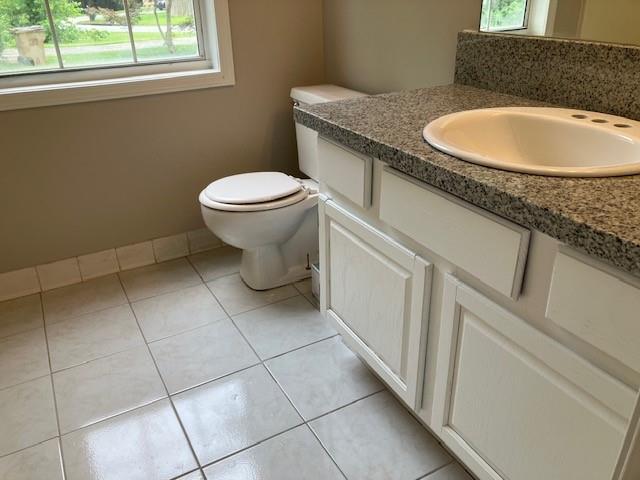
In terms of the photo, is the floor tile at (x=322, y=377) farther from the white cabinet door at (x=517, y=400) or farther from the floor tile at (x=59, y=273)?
the floor tile at (x=59, y=273)

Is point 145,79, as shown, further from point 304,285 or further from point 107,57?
point 304,285

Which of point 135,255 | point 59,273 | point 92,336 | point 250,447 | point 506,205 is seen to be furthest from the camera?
point 135,255

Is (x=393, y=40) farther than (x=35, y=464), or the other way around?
(x=393, y=40)

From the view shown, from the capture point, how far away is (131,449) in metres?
1.53

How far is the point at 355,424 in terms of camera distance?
5.22ft

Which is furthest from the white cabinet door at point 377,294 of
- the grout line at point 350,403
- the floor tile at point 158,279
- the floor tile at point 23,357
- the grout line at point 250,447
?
the floor tile at point 23,357

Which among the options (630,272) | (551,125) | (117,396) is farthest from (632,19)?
(117,396)

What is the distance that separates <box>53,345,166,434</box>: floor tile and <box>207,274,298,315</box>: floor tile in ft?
1.31

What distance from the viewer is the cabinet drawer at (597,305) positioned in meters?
0.77

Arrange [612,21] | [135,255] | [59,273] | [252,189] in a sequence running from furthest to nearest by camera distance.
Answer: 1. [135,255]
2. [59,273]
3. [252,189]
4. [612,21]

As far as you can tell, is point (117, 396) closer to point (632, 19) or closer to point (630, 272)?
point (630, 272)

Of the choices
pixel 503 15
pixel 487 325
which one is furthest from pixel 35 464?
pixel 503 15

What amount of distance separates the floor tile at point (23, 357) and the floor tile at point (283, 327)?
2.30ft

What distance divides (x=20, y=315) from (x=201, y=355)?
2.76 ft
